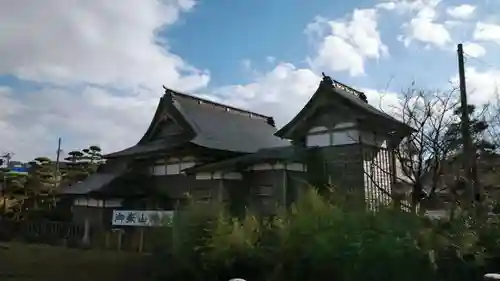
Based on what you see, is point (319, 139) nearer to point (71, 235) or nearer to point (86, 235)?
point (86, 235)

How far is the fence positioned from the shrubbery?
437 cm

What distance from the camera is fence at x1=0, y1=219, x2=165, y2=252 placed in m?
14.8

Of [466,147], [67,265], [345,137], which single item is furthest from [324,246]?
[67,265]

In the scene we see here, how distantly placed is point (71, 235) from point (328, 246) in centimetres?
1364

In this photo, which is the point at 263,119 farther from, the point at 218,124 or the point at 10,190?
the point at 10,190

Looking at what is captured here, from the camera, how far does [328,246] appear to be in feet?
27.3

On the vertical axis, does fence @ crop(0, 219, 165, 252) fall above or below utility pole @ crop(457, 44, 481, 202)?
below

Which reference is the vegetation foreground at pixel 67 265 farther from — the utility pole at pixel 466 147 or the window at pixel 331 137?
the utility pole at pixel 466 147

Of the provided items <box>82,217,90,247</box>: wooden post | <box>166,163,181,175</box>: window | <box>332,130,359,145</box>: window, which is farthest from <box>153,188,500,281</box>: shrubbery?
<box>166,163,181,175</box>: window

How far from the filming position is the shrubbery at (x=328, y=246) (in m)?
7.83

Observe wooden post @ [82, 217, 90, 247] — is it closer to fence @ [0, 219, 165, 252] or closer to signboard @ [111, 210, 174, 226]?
fence @ [0, 219, 165, 252]

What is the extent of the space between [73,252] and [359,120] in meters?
10.9

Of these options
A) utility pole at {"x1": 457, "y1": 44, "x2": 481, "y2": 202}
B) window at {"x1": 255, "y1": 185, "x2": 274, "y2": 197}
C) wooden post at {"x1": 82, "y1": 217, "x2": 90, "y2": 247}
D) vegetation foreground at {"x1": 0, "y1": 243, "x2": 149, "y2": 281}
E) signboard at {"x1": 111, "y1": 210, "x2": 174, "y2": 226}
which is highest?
utility pole at {"x1": 457, "y1": 44, "x2": 481, "y2": 202}

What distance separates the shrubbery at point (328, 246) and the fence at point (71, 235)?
4372 mm
